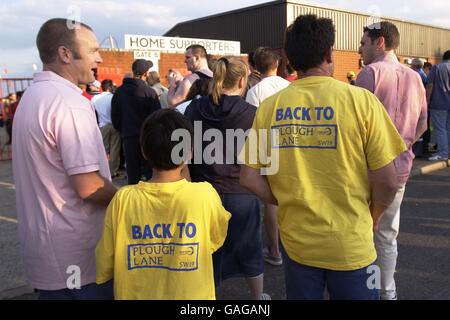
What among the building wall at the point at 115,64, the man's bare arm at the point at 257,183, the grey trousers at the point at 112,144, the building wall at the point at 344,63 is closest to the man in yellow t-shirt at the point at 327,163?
the man's bare arm at the point at 257,183

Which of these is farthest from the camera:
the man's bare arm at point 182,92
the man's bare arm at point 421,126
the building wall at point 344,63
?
the building wall at point 344,63

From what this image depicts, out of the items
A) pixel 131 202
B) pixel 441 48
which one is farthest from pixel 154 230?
pixel 441 48

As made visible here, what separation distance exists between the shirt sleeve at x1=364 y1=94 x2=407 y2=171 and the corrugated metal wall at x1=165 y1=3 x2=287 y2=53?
65.7 ft

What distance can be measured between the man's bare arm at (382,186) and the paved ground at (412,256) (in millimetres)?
1695

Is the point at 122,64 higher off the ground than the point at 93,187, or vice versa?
the point at 122,64

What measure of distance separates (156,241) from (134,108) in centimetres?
407

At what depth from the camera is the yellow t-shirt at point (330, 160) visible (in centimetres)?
175

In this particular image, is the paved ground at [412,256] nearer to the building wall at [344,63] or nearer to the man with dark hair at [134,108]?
the man with dark hair at [134,108]

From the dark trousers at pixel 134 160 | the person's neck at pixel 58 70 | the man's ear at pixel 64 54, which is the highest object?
the man's ear at pixel 64 54

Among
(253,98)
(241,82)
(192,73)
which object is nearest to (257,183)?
(241,82)

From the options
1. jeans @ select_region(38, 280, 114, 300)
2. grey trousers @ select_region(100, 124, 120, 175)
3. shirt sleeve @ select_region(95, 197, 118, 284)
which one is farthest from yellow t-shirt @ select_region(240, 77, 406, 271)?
grey trousers @ select_region(100, 124, 120, 175)

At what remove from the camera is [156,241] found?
6.00ft

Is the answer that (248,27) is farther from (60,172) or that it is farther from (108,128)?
(60,172)
